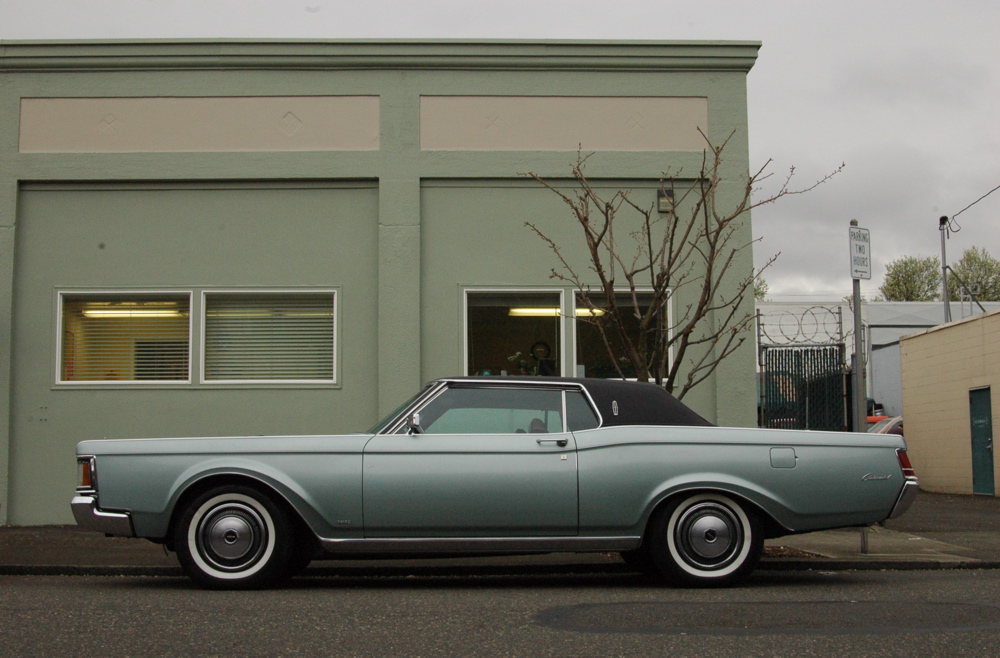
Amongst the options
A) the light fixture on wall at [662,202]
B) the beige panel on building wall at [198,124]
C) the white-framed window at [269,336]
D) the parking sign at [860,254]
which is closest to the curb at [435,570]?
the parking sign at [860,254]

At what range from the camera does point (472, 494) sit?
7133 mm

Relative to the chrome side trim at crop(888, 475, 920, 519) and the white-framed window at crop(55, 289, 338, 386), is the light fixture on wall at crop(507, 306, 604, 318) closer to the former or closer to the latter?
the white-framed window at crop(55, 289, 338, 386)

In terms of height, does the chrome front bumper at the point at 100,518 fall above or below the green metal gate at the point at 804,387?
below

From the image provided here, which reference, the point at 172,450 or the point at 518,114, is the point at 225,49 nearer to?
the point at 518,114

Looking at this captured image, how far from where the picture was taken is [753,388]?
12.3 meters

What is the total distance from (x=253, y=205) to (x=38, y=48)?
116 inches

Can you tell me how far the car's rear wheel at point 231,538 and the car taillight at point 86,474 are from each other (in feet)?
2.05

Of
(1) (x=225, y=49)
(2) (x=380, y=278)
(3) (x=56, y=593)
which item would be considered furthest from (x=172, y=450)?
(1) (x=225, y=49)

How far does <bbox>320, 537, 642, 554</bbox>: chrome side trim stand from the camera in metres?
7.13

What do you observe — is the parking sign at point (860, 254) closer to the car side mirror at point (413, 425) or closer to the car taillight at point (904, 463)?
the car taillight at point (904, 463)

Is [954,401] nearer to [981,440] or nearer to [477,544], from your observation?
[981,440]

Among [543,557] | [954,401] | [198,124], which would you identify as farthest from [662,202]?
[954,401]

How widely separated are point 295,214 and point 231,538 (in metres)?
5.94

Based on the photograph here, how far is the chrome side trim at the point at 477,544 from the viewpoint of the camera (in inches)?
281
